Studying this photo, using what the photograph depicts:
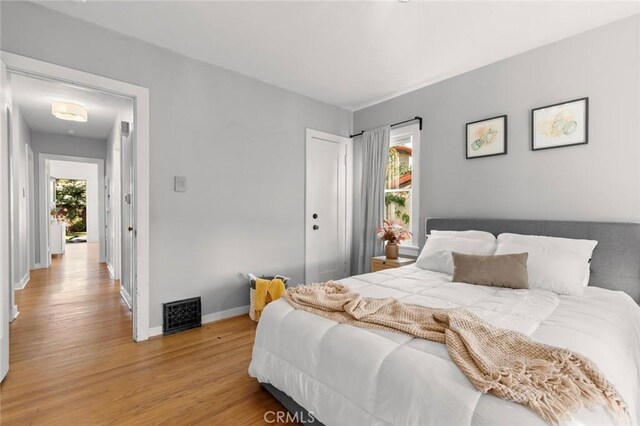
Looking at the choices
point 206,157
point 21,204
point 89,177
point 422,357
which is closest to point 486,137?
point 422,357

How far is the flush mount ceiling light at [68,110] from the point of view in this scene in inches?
155

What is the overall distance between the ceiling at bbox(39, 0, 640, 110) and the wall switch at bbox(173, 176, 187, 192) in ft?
4.07

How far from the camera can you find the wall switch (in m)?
3.00

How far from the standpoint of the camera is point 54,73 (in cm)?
236

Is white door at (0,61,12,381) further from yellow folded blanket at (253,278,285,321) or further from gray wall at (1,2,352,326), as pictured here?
yellow folded blanket at (253,278,285,321)

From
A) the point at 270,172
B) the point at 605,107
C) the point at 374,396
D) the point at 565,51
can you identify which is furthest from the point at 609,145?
the point at 270,172

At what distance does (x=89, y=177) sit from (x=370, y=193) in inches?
427

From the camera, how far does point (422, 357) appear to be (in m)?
1.24

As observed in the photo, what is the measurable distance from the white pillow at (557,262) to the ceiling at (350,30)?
1762 mm

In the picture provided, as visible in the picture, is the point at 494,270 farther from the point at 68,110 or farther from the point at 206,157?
the point at 68,110

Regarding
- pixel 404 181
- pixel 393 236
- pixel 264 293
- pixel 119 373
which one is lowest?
pixel 119 373

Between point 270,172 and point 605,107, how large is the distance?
321 centimetres

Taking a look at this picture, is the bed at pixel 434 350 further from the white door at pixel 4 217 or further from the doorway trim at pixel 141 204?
the white door at pixel 4 217

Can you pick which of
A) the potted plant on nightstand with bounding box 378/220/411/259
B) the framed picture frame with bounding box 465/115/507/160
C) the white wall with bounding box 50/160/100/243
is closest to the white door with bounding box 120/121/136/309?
the potted plant on nightstand with bounding box 378/220/411/259
